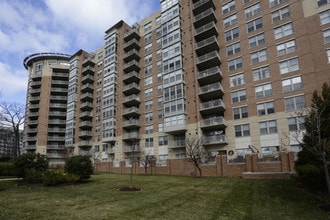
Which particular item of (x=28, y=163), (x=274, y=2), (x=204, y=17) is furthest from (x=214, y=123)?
(x=28, y=163)

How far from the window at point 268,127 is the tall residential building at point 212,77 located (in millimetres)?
116

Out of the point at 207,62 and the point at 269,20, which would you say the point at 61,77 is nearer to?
the point at 207,62

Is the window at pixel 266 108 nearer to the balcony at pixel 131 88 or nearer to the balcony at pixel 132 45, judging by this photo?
the balcony at pixel 131 88

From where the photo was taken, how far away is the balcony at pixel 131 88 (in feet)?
150

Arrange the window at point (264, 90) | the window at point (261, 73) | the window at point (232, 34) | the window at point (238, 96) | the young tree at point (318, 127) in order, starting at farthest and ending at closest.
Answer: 1. the window at point (232, 34)
2. the window at point (238, 96)
3. the window at point (261, 73)
4. the window at point (264, 90)
5. the young tree at point (318, 127)

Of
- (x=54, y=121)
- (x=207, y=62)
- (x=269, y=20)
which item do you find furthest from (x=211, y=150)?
(x=54, y=121)

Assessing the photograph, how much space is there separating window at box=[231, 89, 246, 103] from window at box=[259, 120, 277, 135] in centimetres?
441

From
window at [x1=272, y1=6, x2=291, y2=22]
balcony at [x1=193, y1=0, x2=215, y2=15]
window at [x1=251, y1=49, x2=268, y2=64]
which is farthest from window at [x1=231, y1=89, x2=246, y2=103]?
balcony at [x1=193, y1=0, x2=215, y2=15]

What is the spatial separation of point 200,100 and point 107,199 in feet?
84.8

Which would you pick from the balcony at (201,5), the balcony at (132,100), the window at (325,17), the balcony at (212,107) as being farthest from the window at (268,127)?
the balcony at (132,100)

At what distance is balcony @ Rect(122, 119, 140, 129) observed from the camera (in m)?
44.3

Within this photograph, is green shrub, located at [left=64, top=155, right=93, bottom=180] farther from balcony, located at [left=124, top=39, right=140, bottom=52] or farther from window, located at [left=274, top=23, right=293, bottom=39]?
balcony, located at [left=124, top=39, right=140, bottom=52]

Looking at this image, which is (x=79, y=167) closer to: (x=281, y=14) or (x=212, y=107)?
(x=212, y=107)

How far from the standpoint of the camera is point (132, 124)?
44.3 m
